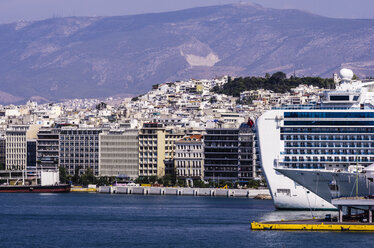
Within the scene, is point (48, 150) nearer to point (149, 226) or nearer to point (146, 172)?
point (146, 172)

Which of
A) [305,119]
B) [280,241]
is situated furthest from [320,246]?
[305,119]

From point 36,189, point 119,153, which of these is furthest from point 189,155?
point 36,189

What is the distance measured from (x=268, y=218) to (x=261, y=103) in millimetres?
120638

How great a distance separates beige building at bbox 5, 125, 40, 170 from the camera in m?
153

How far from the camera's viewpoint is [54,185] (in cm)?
13388

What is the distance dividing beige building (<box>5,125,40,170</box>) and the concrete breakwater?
22876 millimetres

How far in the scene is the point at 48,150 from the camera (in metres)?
150

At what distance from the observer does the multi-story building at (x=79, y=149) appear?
145375 millimetres

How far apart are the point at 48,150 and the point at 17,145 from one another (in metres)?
6.26

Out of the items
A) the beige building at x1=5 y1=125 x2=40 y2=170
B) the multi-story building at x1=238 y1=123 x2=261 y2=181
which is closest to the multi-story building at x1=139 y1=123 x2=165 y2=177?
the multi-story building at x1=238 y1=123 x2=261 y2=181

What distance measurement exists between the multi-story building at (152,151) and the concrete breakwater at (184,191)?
25.7 feet

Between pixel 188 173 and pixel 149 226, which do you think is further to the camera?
pixel 188 173

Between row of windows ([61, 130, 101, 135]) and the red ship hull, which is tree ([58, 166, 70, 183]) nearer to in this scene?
row of windows ([61, 130, 101, 135])

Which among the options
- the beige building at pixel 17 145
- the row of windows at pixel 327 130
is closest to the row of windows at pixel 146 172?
the beige building at pixel 17 145
